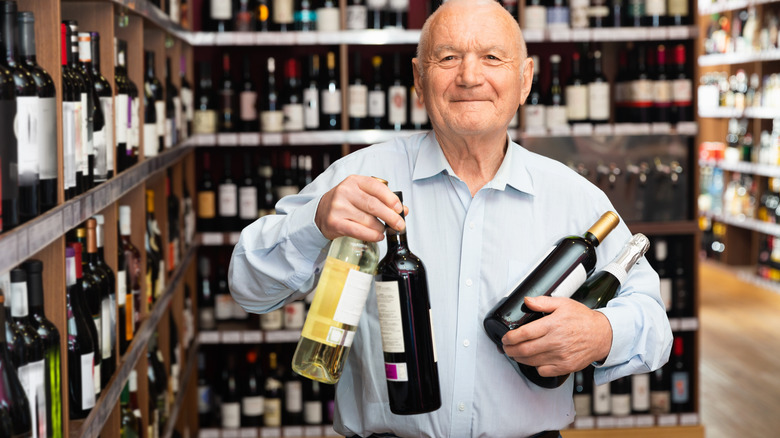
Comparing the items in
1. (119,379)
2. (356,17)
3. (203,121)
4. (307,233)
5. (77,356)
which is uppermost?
(356,17)

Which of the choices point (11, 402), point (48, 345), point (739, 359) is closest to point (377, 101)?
point (48, 345)

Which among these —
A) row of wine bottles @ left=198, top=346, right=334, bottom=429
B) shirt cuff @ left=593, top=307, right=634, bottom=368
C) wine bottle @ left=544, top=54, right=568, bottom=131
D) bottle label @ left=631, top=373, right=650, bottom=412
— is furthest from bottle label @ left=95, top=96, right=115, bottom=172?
bottle label @ left=631, top=373, right=650, bottom=412

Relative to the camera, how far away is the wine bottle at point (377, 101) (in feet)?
13.8

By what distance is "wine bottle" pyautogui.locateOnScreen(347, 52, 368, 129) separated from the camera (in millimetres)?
4141

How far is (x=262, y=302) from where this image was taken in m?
1.77

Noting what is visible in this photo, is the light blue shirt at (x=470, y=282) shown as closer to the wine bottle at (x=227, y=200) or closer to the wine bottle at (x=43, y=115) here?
the wine bottle at (x=43, y=115)

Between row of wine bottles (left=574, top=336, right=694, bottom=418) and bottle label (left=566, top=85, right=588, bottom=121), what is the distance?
1137 mm

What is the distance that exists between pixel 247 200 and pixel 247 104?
0.45m

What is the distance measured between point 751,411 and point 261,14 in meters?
3.18

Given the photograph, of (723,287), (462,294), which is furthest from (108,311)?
(723,287)

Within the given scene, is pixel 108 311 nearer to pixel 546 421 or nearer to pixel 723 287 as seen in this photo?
pixel 546 421

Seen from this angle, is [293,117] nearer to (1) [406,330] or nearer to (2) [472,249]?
(2) [472,249]

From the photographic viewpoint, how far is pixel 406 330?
1.47 m

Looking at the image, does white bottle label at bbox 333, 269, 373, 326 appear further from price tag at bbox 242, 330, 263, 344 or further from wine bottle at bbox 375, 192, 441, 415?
price tag at bbox 242, 330, 263, 344
